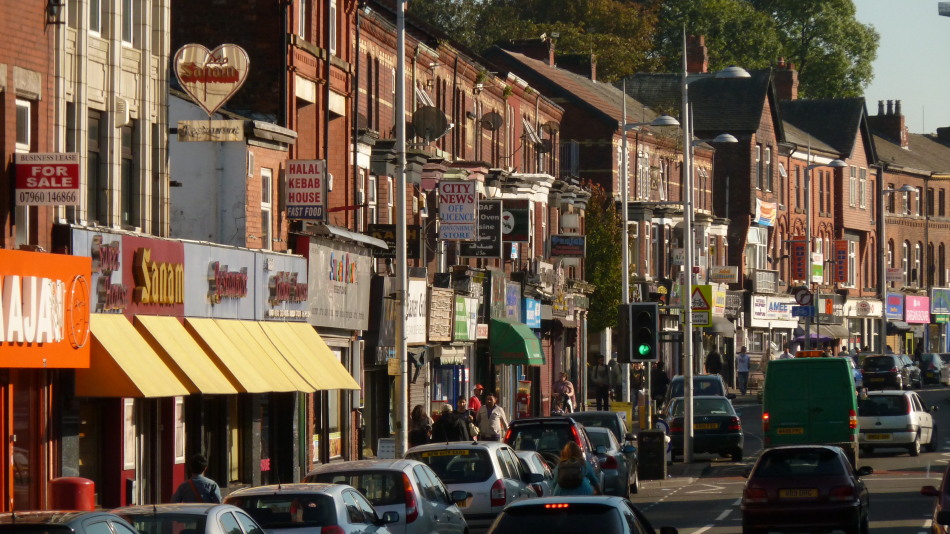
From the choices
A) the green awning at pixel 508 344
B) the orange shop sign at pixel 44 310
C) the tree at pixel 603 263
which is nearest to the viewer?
the orange shop sign at pixel 44 310

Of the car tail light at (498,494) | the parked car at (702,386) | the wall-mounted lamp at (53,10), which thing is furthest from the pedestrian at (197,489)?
the parked car at (702,386)

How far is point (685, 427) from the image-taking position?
3875 cm

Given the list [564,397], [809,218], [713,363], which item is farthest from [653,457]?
[809,218]

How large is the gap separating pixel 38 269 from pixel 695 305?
23.1 metres

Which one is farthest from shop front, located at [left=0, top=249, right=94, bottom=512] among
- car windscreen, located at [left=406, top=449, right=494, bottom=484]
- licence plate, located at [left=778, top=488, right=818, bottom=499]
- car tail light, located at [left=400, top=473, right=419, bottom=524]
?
licence plate, located at [left=778, top=488, right=818, bottom=499]

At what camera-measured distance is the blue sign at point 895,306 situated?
103688mm

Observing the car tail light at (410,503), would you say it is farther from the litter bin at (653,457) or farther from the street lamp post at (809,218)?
the street lamp post at (809,218)

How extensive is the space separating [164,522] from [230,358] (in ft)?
45.1

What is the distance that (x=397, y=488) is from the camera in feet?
61.7

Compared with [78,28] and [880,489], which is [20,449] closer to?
[78,28]

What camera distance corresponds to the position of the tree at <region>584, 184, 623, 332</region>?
63406mm

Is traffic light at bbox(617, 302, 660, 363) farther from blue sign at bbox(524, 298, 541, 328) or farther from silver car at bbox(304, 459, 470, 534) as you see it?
blue sign at bbox(524, 298, 541, 328)

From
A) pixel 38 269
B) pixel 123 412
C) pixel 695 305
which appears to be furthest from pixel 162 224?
pixel 695 305

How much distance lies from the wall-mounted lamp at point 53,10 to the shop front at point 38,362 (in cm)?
322
